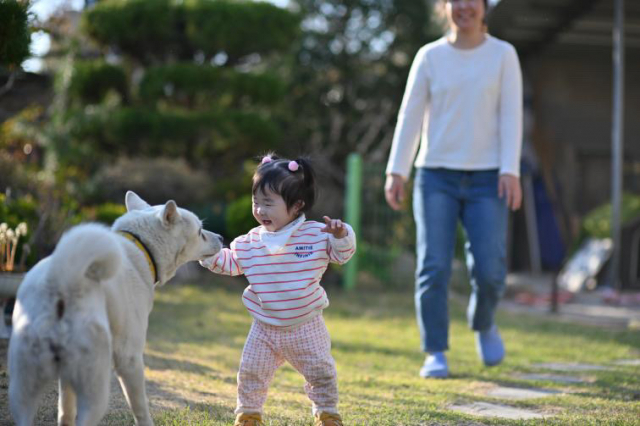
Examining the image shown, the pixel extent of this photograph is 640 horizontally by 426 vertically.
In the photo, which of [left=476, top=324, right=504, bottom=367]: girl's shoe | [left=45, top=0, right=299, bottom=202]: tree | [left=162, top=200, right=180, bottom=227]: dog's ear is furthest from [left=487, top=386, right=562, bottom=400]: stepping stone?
[left=45, top=0, right=299, bottom=202]: tree

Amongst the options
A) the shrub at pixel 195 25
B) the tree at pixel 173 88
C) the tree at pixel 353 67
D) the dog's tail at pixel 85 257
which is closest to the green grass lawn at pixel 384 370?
the dog's tail at pixel 85 257

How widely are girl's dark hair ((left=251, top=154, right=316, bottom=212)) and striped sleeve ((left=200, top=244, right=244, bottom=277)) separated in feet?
0.83

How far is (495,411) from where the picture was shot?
10.5 ft

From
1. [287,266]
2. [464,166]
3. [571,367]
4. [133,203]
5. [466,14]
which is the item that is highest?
[466,14]

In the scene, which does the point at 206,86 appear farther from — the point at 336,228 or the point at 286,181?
the point at 336,228

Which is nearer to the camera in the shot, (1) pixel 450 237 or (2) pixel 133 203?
(2) pixel 133 203

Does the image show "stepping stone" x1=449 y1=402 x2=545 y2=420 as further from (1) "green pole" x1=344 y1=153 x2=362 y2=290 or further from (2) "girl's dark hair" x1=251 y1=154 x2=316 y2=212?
(1) "green pole" x1=344 y1=153 x2=362 y2=290

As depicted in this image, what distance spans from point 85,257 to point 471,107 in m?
2.47

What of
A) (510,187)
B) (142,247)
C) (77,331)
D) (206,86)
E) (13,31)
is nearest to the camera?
(77,331)

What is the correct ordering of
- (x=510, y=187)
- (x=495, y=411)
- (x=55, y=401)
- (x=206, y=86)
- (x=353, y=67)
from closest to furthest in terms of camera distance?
(x=55, y=401) < (x=495, y=411) < (x=510, y=187) < (x=206, y=86) < (x=353, y=67)

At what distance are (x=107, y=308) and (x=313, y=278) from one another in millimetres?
782

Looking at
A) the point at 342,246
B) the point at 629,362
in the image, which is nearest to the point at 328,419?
the point at 342,246

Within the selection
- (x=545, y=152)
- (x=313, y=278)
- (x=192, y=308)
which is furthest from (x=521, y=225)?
(x=313, y=278)

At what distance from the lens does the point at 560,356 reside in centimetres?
486
